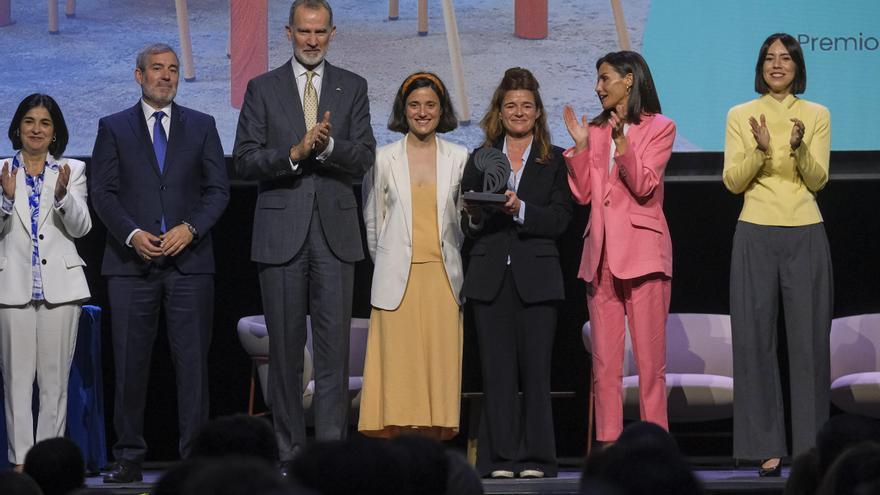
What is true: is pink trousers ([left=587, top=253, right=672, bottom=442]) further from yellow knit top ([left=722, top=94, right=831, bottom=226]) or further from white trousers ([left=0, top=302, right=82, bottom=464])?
white trousers ([left=0, top=302, right=82, bottom=464])

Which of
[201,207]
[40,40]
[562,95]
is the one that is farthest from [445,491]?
[40,40]

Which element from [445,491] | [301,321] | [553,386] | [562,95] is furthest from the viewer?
[553,386]

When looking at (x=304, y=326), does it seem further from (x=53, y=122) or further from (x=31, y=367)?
(x=53, y=122)

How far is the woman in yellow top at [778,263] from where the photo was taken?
5.08 m

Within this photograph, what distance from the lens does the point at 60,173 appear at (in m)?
5.21

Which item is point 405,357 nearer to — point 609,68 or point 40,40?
point 609,68

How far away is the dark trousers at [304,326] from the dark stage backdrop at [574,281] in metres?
1.46

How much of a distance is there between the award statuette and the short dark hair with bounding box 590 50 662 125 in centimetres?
54

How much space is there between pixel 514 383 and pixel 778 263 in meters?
1.11

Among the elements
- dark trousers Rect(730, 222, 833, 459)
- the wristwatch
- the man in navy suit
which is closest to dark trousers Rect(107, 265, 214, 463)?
the man in navy suit

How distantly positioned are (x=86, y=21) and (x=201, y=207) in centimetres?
158

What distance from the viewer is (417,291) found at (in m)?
5.27

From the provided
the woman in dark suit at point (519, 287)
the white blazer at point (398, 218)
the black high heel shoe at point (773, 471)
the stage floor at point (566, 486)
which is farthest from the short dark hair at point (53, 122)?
the black high heel shoe at point (773, 471)

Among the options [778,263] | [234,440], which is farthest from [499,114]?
[234,440]
